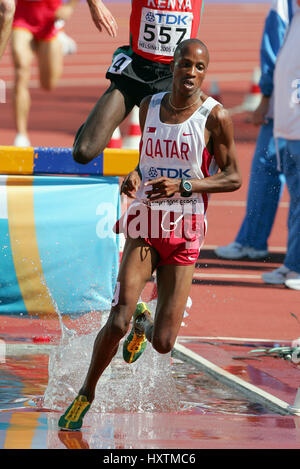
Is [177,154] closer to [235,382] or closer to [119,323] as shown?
[119,323]

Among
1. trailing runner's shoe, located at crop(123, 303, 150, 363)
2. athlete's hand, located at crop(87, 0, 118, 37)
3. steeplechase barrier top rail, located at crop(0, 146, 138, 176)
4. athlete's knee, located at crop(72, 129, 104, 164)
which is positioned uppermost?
athlete's hand, located at crop(87, 0, 118, 37)

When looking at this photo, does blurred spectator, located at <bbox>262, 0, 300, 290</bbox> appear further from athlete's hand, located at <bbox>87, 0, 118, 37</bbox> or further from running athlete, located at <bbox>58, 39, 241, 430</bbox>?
running athlete, located at <bbox>58, 39, 241, 430</bbox>

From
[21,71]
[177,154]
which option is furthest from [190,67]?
[21,71]

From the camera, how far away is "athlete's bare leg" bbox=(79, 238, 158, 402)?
5859mm

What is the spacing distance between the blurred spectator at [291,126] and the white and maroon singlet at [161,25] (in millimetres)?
2745

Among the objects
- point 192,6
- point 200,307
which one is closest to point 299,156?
point 200,307

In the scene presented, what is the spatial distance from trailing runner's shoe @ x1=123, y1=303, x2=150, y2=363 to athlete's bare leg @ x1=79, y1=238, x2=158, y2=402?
2.56 feet

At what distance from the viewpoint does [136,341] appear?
6.74 metres

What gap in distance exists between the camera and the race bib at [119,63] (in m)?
6.87

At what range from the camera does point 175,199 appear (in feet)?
19.7

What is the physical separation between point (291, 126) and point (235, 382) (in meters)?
3.43

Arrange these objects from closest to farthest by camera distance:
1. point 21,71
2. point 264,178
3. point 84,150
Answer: point 84,150, point 264,178, point 21,71

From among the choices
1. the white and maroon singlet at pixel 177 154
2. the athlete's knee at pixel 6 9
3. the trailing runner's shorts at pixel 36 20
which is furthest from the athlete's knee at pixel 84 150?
the trailing runner's shorts at pixel 36 20

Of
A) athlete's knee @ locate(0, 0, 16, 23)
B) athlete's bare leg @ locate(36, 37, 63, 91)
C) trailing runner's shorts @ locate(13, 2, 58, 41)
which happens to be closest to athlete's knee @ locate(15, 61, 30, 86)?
trailing runner's shorts @ locate(13, 2, 58, 41)
